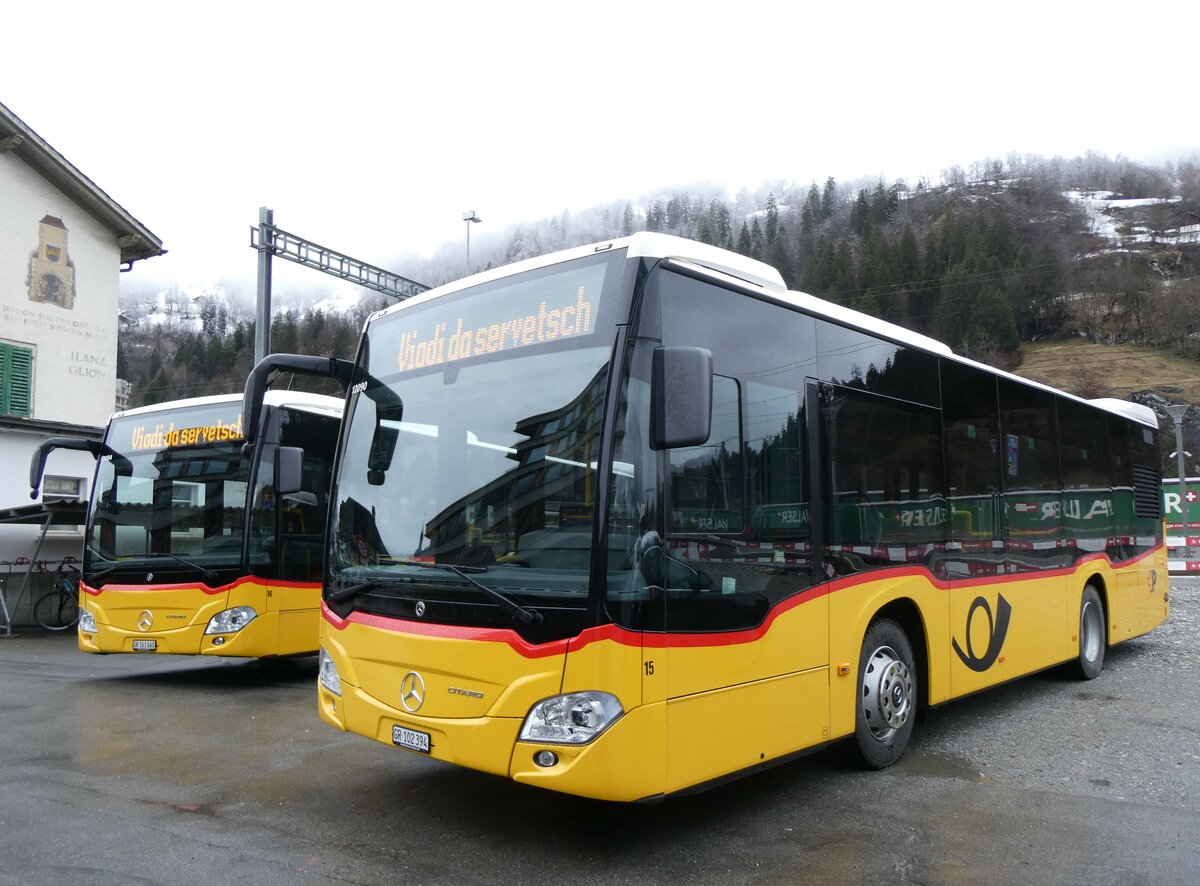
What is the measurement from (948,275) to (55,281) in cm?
6860

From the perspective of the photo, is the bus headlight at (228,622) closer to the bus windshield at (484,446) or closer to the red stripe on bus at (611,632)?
the red stripe on bus at (611,632)

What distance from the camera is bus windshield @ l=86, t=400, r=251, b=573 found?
30.5 ft

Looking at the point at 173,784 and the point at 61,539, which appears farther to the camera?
the point at 61,539

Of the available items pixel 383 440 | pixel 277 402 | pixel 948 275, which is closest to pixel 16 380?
pixel 277 402

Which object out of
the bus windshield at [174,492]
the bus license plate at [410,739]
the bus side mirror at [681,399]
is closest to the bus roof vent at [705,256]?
the bus side mirror at [681,399]

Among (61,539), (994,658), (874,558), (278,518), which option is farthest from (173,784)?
(61,539)

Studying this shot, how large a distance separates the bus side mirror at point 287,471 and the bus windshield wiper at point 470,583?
1.10 m

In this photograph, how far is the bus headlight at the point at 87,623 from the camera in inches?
377

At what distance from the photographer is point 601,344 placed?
444 cm

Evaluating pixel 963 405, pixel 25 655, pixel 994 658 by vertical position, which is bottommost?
pixel 25 655

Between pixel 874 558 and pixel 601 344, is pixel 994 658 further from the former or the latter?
pixel 601 344

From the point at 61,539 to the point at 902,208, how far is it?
9523 centimetres

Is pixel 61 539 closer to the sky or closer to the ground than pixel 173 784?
closer to the sky

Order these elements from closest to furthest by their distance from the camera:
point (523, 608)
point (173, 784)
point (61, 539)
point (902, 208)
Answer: point (523, 608) < point (173, 784) < point (61, 539) < point (902, 208)
